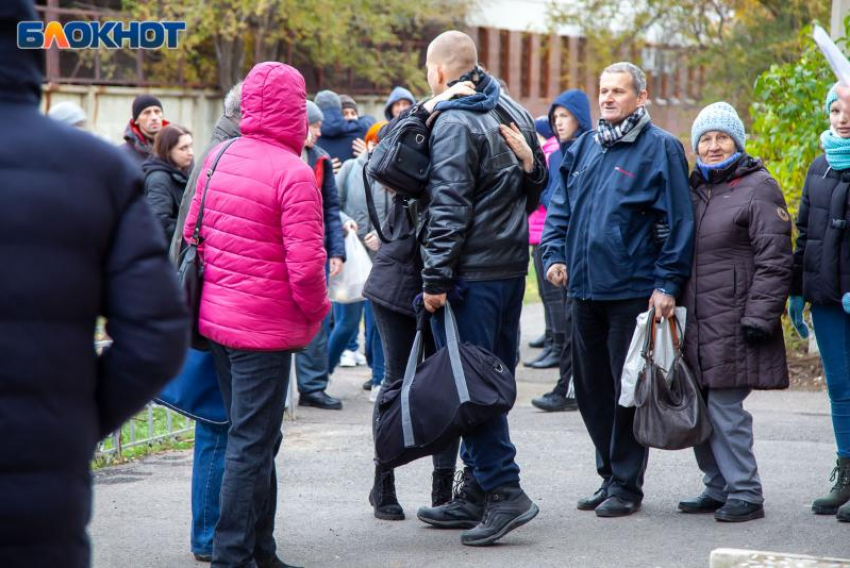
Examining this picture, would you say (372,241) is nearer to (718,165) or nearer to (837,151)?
(718,165)

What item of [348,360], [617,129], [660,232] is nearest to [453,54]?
[617,129]

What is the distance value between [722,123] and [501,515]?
6.91 ft

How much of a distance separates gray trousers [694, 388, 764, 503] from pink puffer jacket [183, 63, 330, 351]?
6.94ft

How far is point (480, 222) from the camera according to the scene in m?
5.62

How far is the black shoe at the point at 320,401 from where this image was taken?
925 cm

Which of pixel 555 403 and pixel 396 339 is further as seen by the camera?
pixel 555 403

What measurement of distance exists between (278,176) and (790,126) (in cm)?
591

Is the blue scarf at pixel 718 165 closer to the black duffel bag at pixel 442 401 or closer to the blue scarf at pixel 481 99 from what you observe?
the blue scarf at pixel 481 99

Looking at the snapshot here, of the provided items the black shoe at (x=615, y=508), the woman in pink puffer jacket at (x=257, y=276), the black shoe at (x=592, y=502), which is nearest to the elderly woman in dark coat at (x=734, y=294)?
the black shoe at (x=615, y=508)

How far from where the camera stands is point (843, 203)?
19.6ft

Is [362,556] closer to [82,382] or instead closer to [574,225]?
[574,225]

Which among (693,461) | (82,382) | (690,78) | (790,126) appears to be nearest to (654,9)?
(690,78)

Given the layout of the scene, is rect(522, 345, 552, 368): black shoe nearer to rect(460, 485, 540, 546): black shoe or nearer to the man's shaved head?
rect(460, 485, 540, 546): black shoe

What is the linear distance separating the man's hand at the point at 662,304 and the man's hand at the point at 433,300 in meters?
1.03
